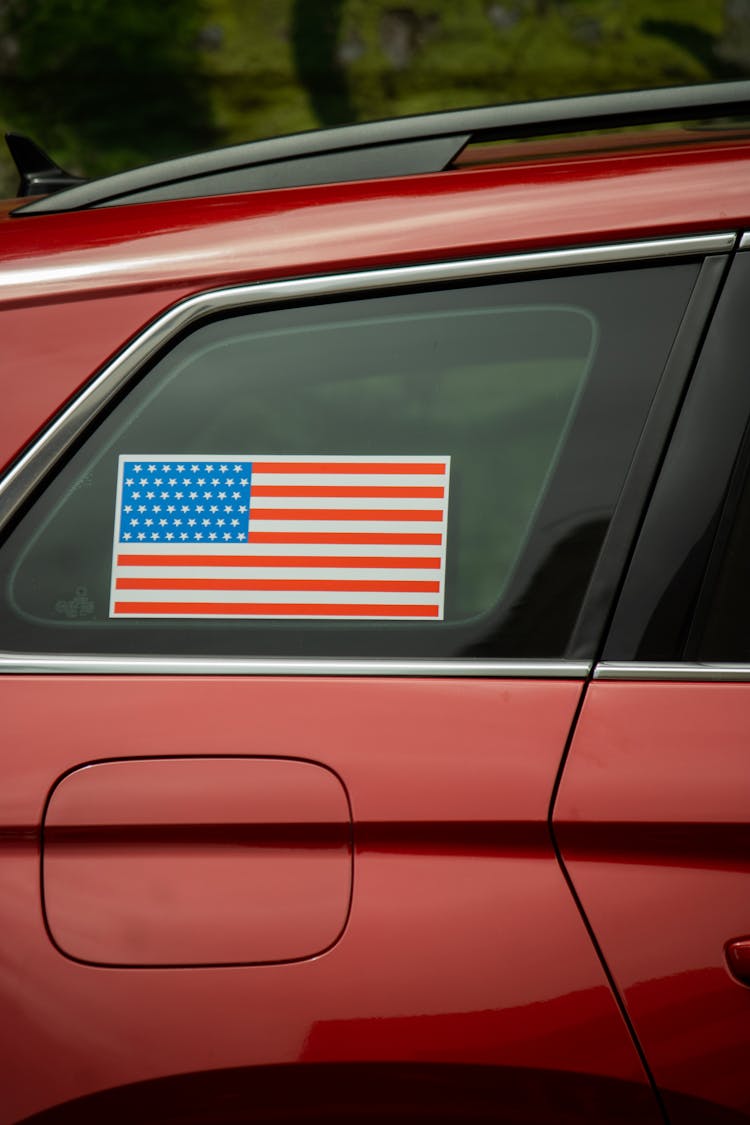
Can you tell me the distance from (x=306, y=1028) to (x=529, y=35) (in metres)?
5.64

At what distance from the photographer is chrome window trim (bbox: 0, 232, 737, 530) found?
1.27 metres

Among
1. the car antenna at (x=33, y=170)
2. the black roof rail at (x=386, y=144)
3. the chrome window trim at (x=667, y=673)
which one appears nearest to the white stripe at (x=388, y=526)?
the chrome window trim at (x=667, y=673)

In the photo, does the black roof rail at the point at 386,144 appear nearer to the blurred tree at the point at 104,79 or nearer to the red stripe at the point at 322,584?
the red stripe at the point at 322,584

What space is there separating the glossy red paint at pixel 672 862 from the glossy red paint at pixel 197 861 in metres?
0.26

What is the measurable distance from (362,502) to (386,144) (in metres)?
0.53

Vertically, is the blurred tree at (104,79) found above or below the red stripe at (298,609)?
above

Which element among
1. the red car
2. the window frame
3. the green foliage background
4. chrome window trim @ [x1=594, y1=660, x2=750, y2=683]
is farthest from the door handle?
the green foliage background

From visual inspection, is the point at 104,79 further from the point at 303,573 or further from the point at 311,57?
the point at 303,573

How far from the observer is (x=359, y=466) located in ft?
4.15

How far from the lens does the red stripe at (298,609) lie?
1.25 metres

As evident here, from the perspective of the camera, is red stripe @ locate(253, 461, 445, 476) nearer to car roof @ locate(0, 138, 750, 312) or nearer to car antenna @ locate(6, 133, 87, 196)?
car roof @ locate(0, 138, 750, 312)

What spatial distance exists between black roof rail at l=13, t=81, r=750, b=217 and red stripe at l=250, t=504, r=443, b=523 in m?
0.47

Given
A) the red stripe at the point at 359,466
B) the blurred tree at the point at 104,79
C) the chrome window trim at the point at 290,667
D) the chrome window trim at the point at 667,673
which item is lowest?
the chrome window trim at the point at 290,667

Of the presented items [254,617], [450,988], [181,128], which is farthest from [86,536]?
[181,128]
